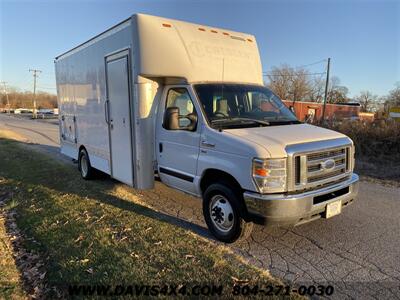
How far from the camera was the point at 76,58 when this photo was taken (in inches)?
329

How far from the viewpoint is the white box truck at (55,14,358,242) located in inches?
166

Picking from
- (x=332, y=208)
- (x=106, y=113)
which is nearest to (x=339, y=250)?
(x=332, y=208)

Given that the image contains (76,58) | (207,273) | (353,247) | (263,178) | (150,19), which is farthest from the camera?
(76,58)

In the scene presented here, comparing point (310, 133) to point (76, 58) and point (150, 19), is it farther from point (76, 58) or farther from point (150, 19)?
point (76, 58)

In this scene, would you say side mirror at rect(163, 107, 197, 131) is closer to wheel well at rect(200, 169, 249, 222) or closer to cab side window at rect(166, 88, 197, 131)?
cab side window at rect(166, 88, 197, 131)

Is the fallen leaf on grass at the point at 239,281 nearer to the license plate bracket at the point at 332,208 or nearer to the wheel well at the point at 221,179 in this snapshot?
the wheel well at the point at 221,179

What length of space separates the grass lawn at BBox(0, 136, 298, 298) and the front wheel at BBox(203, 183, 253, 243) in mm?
268

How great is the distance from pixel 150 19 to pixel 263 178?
3.22m

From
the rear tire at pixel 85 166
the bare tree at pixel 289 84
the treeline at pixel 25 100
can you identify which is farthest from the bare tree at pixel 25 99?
the rear tire at pixel 85 166

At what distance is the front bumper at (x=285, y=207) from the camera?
4.11m

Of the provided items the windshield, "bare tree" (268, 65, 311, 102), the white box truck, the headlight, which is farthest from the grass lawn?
"bare tree" (268, 65, 311, 102)

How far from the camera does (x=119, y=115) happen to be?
6.48 metres

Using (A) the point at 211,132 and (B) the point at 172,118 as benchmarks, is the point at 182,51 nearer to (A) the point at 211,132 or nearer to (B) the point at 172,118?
(B) the point at 172,118

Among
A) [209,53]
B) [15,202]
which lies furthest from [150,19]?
[15,202]
